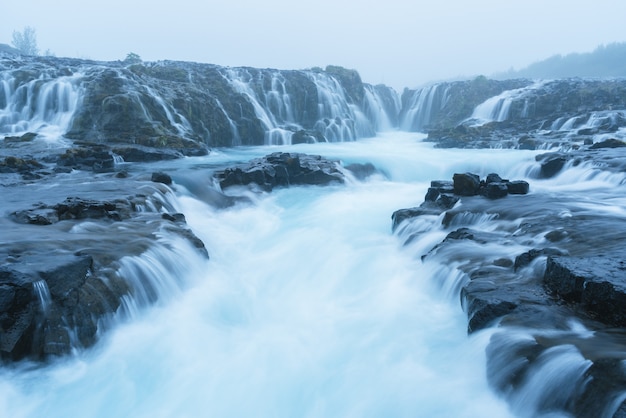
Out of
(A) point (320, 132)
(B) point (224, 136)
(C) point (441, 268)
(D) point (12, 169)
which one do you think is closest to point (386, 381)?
(C) point (441, 268)

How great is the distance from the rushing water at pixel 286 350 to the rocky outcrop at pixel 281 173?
17.3 feet

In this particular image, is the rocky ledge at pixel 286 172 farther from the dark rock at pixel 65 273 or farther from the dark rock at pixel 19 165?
the dark rock at pixel 65 273

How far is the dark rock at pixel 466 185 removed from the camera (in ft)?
37.4

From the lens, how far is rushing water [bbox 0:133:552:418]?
4801 millimetres

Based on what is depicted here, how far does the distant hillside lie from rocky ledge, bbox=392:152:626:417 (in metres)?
80.5

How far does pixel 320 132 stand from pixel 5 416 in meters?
29.4

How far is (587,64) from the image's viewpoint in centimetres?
8456

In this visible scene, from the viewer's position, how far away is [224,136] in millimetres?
27828

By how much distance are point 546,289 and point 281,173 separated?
12204 millimetres

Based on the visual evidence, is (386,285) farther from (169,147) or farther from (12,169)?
(169,147)

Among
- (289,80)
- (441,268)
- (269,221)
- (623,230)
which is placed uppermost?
(289,80)

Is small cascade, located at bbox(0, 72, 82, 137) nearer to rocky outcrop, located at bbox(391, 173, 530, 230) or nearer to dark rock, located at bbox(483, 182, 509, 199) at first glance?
rocky outcrop, located at bbox(391, 173, 530, 230)

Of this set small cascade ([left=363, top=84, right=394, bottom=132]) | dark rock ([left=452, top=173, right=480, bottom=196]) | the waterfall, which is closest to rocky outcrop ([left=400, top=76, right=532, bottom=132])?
the waterfall

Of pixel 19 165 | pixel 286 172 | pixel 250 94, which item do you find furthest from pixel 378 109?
pixel 19 165
